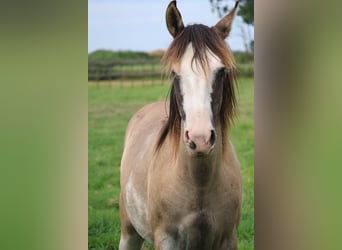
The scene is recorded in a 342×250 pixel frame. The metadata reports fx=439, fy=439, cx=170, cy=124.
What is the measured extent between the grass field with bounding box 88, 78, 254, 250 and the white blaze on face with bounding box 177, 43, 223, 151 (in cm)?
31

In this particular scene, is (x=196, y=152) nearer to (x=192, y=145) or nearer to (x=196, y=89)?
(x=192, y=145)

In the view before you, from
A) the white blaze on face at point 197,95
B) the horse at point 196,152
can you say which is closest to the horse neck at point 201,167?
the horse at point 196,152

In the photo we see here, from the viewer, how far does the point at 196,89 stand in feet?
3.01

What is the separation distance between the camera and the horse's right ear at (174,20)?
980mm

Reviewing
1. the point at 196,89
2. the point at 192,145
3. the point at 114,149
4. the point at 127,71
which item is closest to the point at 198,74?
the point at 196,89

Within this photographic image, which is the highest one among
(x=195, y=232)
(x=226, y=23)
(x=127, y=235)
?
(x=226, y=23)

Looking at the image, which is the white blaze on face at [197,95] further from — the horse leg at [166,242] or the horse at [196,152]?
the horse leg at [166,242]

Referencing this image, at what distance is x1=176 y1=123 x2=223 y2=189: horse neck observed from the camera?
99 cm

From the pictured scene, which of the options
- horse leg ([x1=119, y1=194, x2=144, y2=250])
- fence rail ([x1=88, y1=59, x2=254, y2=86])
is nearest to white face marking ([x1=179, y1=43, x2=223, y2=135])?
fence rail ([x1=88, y1=59, x2=254, y2=86])

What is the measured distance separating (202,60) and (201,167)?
241mm

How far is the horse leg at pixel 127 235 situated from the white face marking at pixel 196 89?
0.55m
